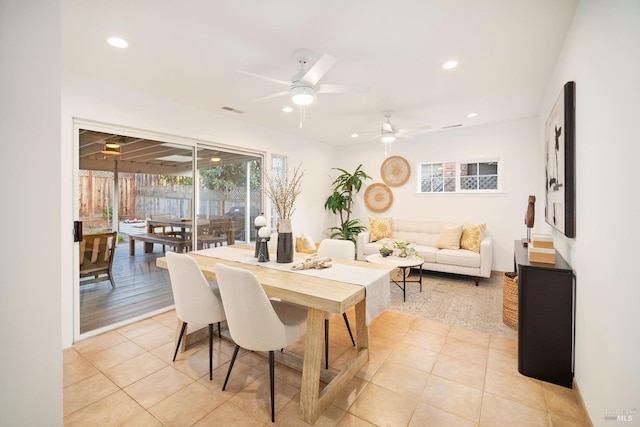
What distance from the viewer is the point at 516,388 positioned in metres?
1.99

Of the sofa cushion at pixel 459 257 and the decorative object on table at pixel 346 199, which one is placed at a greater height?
the decorative object on table at pixel 346 199

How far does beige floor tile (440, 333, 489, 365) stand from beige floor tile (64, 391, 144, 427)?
235 cm

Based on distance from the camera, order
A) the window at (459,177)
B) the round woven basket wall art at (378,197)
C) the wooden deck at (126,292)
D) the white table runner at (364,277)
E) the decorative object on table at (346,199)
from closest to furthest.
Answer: the white table runner at (364,277), the wooden deck at (126,292), the window at (459,177), the round woven basket wall art at (378,197), the decorative object on table at (346,199)

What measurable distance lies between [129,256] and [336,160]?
4.54 meters

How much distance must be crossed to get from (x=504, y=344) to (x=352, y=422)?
1.73 metres

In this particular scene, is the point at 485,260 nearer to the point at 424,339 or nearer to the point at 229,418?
the point at 424,339

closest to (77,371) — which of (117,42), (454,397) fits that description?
(117,42)

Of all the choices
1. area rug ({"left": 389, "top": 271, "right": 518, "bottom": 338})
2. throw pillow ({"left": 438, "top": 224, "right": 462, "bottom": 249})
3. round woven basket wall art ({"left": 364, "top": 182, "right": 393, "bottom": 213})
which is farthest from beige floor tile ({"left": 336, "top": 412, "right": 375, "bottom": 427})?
round woven basket wall art ({"left": 364, "top": 182, "right": 393, "bottom": 213})

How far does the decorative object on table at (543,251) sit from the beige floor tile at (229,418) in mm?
2216

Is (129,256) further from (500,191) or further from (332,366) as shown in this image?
(500,191)

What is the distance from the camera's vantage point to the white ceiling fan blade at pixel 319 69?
6.52ft

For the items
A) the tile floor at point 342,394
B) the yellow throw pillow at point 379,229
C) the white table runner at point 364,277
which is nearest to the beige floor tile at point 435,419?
the tile floor at point 342,394

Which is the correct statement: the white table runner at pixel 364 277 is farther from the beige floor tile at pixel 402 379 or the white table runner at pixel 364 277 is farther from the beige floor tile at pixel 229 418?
the beige floor tile at pixel 229 418
